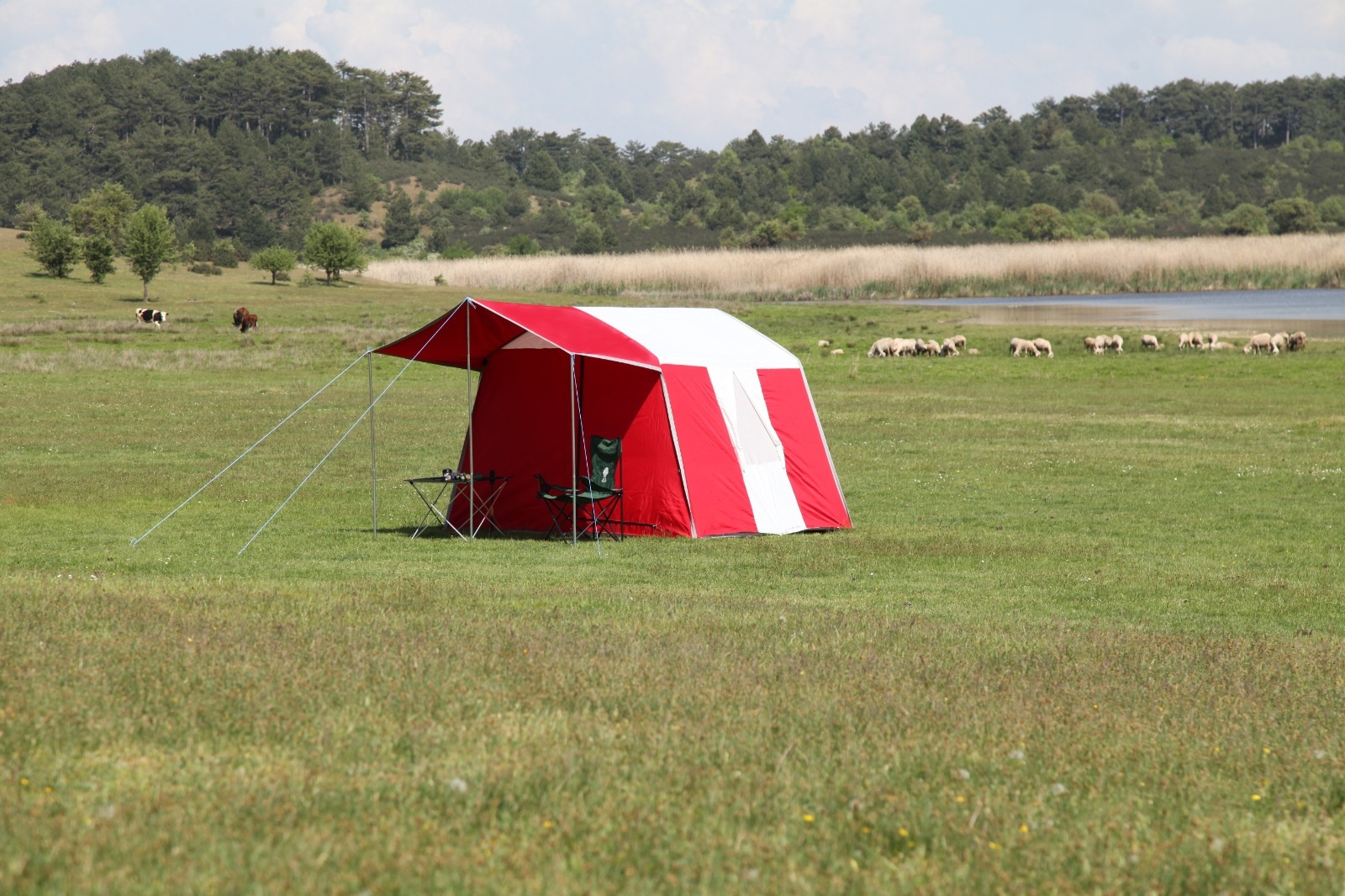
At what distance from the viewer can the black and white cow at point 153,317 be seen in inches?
2046

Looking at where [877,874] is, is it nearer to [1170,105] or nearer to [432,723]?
[432,723]

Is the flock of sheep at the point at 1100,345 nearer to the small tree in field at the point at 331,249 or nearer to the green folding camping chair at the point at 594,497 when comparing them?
the green folding camping chair at the point at 594,497

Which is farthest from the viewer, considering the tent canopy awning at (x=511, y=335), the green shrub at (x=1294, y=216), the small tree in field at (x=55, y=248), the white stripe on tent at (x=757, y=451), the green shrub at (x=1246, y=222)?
the green shrub at (x=1294, y=216)

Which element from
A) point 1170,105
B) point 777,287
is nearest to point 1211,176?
Answer: point 1170,105

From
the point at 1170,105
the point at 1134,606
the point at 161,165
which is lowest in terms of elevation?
the point at 1134,606

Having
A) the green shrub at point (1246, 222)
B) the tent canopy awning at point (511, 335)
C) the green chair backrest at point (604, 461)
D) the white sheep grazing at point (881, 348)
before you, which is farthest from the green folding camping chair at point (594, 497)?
the green shrub at point (1246, 222)

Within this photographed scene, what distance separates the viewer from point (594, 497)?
14461 mm

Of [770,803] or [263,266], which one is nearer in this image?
[770,803]

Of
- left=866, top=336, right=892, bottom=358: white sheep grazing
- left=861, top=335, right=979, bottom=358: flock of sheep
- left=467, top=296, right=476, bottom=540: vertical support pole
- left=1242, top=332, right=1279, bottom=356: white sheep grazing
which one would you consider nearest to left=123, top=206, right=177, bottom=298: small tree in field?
left=866, top=336, right=892, bottom=358: white sheep grazing

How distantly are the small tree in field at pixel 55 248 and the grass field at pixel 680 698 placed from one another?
59.0 m

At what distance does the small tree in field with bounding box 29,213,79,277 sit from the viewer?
71750 mm

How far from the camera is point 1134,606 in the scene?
11336 millimetres

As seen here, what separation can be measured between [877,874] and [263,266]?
8100 centimetres

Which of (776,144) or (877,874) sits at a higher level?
(776,144)
